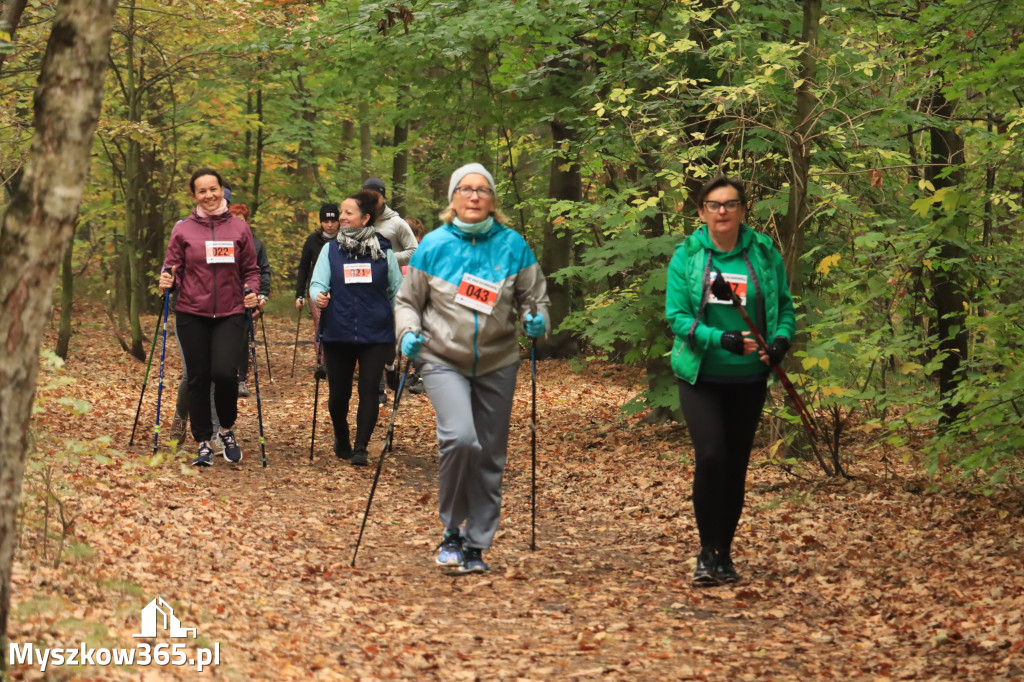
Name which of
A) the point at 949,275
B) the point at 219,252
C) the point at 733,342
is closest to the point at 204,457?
the point at 219,252

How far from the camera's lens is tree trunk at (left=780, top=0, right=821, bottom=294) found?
836 cm

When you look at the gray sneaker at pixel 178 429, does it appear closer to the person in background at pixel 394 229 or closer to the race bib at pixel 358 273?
the race bib at pixel 358 273

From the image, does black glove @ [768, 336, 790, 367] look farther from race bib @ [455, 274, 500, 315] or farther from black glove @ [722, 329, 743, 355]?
race bib @ [455, 274, 500, 315]

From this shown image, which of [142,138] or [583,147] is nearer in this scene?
[583,147]

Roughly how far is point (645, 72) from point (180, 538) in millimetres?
6137

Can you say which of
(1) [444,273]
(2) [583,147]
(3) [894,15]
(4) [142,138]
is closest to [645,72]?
(2) [583,147]

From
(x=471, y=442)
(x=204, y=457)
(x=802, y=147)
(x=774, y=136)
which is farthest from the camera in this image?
(x=774, y=136)

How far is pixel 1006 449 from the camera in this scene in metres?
6.68

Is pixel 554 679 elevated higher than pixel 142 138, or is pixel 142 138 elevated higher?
pixel 142 138

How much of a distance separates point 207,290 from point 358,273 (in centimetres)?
150

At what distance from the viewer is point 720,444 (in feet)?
19.7

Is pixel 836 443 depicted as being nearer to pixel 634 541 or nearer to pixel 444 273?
pixel 634 541

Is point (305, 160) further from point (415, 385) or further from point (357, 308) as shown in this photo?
point (357, 308)

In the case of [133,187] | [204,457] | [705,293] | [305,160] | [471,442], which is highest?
[305,160]
